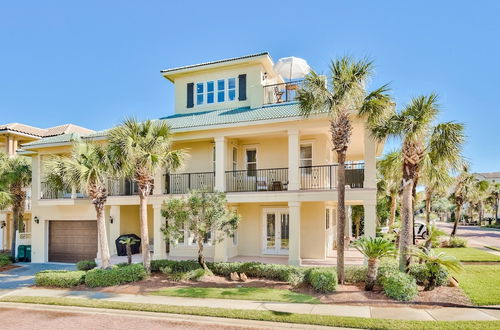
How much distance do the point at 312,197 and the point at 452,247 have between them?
14.2 m

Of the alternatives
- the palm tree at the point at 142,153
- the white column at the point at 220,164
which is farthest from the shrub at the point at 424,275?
the palm tree at the point at 142,153

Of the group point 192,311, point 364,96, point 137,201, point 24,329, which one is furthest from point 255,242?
point 24,329

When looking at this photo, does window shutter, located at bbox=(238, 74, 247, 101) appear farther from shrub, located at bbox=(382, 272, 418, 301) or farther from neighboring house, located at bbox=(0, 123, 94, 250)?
neighboring house, located at bbox=(0, 123, 94, 250)

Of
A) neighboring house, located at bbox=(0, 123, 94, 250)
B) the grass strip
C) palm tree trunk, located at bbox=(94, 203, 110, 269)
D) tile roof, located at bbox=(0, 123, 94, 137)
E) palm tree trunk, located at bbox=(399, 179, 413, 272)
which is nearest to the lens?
the grass strip

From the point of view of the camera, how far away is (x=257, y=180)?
1748 centimetres

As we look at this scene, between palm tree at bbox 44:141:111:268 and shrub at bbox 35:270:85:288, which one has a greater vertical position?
palm tree at bbox 44:141:111:268

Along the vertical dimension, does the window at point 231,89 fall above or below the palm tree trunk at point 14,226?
above

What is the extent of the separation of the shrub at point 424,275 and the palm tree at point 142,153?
406 inches

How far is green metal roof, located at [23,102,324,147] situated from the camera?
1561cm

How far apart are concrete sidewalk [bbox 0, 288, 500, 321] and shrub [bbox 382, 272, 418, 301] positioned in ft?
2.08

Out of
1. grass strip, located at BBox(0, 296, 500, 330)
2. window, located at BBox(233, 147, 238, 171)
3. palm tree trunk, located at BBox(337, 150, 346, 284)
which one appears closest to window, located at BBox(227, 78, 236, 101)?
window, located at BBox(233, 147, 238, 171)

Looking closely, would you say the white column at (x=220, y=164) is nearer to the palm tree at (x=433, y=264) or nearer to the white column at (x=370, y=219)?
the white column at (x=370, y=219)

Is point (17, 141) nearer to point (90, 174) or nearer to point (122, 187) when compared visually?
point (122, 187)

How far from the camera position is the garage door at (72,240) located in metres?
19.9
